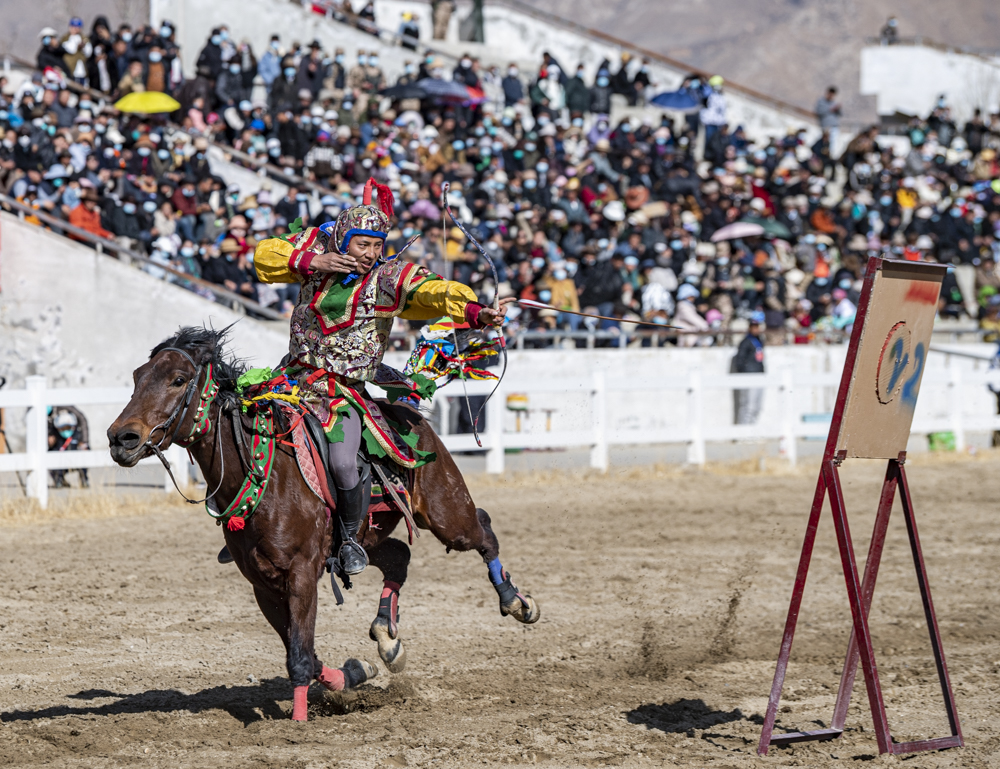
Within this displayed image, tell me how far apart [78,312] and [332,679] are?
1170 cm

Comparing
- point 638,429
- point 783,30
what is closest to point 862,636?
point 638,429

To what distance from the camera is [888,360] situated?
19.6ft

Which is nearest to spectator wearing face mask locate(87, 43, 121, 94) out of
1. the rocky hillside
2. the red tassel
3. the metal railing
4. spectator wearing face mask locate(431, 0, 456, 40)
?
the metal railing

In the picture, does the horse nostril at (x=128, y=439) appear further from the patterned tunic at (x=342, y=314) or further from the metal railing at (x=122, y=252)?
the metal railing at (x=122, y=252)

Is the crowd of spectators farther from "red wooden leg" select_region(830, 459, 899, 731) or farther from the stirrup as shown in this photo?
"red wooden leg" select_region(830, 459, 899, 731)

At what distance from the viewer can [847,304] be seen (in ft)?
74.3

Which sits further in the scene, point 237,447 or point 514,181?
point 514,181

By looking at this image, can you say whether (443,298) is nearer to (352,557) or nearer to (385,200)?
(385,200)

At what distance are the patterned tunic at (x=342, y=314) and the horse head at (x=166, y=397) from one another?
536 millimetres

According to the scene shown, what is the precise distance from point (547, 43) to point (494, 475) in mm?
20564

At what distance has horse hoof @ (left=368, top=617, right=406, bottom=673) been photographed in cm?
706

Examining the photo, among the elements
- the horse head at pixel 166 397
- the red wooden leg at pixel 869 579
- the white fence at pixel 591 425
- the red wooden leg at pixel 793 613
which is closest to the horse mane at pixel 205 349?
the horse head at pixel 166 397

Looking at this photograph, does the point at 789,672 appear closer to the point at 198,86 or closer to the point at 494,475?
the point at 494,475

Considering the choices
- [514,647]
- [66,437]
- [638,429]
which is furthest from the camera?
[638,429]
